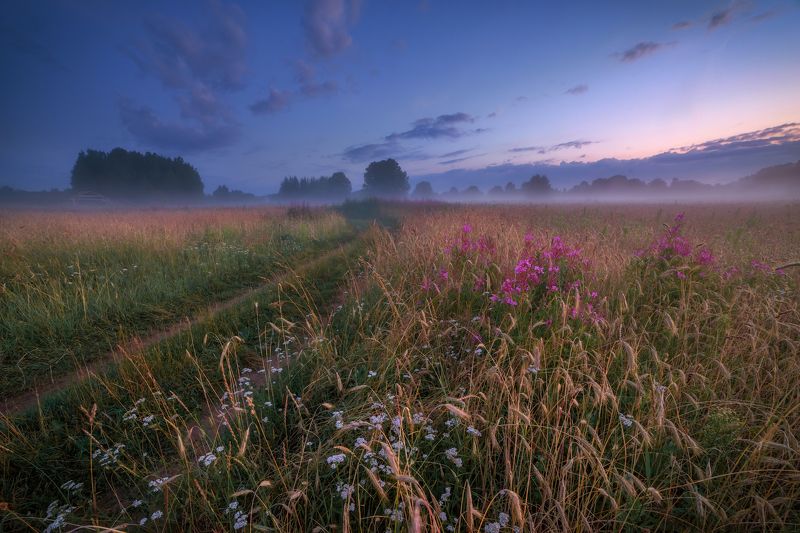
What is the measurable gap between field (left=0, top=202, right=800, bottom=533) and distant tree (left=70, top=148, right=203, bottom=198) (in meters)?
78.7

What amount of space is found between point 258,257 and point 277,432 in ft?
28.4

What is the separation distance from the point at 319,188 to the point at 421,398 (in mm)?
124187

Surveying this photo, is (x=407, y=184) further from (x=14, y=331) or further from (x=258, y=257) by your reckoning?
(x=14, y=331)

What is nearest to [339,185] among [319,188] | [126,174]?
[319,188]

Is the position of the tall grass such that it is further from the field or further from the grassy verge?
the grassy verge

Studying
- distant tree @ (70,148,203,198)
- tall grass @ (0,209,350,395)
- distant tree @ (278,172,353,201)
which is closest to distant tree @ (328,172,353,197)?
distant tree @ (278,172,353,201)

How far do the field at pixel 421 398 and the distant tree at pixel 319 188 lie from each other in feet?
371

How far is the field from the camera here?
6.40 ft

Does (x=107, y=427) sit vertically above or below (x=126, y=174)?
below

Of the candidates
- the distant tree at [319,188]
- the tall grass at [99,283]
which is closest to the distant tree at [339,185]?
the distant tree at [319,188]

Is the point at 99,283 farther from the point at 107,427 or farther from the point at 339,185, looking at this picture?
the point at 339,185

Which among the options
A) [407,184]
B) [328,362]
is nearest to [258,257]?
[328,362]

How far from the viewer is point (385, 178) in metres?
92.9

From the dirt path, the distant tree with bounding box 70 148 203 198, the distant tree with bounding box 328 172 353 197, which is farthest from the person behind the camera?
the distant tree with bounding box 328 172 353 197
